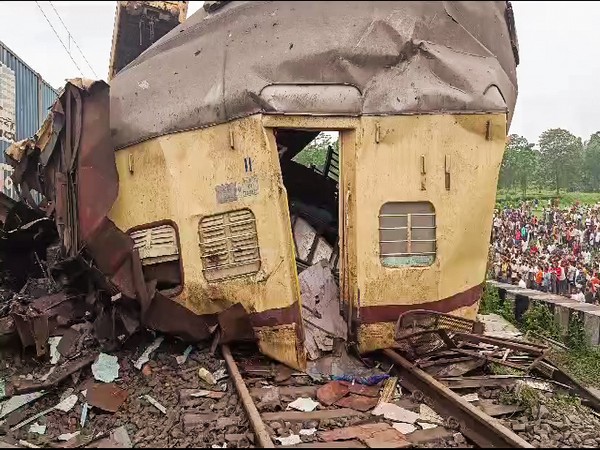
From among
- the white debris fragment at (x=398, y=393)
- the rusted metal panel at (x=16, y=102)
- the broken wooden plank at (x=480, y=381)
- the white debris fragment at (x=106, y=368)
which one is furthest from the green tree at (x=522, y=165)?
the white debris fragment at (x=106, y=368)

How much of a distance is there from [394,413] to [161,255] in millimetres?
2720

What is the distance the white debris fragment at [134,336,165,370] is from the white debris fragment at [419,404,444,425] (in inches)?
99.7

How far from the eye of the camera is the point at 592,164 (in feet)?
89.1

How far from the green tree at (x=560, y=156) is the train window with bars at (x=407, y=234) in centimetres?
2560

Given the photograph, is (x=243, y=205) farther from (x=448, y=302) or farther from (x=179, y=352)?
(x=448, y=302)

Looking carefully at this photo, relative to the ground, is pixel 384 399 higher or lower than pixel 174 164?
lower

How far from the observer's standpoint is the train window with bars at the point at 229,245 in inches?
227

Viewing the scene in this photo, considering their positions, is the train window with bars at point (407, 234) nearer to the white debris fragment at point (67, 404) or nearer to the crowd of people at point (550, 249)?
the white debris fragment at point (67, 404)

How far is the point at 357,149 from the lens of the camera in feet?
18.4

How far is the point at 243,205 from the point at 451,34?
2562 millimetres

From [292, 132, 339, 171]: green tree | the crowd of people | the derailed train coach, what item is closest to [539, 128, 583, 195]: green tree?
the crowd of people

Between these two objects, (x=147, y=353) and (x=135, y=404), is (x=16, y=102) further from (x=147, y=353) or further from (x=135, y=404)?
(x=135, y=404)

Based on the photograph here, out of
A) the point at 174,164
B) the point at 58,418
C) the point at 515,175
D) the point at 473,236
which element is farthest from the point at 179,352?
the point at 515,175

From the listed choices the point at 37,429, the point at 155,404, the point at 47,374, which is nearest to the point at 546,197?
the point at 47,374
